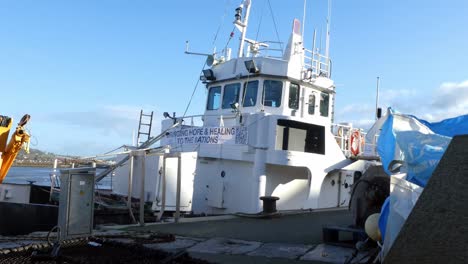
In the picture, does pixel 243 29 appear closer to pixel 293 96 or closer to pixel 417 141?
pixel 293 96

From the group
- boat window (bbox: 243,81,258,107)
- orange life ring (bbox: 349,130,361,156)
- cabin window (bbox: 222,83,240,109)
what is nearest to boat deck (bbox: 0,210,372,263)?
orange life ring (bbox: 349,130,361,156)

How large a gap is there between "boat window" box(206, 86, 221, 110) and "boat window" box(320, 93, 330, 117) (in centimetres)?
332

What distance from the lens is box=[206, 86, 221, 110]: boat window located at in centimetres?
1478

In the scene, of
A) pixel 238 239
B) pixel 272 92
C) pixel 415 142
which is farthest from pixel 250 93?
pixel 415 142

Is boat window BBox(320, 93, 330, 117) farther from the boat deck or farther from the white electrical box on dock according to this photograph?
the white electrical box on dock

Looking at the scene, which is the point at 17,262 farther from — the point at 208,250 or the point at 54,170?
the point at 54,170

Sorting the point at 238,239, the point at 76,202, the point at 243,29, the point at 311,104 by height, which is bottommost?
the point at 238,239

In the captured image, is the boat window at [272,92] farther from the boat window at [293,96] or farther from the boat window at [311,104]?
the boat window at [311,104]

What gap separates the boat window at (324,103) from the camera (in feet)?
48.0

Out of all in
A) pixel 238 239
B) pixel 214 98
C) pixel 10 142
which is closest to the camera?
pixel 238 239

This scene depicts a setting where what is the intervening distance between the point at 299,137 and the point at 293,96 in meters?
1.55

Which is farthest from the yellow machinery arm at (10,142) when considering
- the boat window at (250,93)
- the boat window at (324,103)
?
the boat window at (324,103)

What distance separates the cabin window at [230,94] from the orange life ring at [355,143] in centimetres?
374

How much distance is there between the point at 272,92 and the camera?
531 inches
